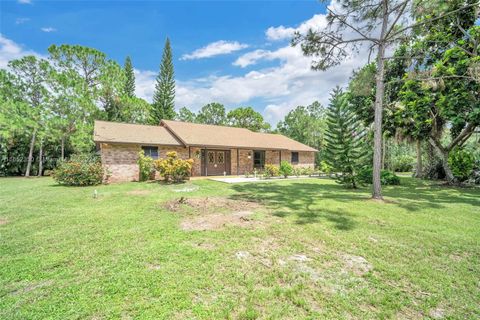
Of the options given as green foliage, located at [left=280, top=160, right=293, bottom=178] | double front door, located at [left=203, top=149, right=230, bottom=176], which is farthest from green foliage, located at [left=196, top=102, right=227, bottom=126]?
green foliage, located at [left=280, top=160, right=293, bottom=178]

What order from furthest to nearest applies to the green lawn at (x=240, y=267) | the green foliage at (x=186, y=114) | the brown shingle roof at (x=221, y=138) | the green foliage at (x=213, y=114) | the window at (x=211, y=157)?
the green foliage at (x=186, y=114)
the green foliage at (x=213, y=114)
the window at (x=211, y=157)
the brown shingle roof at (x=221, y=138)
the green lawn at (x=240, y=267)

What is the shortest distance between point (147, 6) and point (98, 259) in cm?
1103

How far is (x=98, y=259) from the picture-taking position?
11.4ft

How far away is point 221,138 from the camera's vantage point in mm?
18609

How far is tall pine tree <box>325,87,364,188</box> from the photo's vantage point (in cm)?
1041

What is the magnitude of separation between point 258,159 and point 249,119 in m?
21.5

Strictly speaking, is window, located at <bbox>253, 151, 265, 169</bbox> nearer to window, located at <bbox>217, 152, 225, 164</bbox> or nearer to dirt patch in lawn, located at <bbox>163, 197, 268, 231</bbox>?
window, located at <bbox>217, 152, 225, 164</bbox>

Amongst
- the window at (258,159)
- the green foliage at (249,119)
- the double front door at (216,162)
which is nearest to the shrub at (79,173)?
the double front door at (216,162)

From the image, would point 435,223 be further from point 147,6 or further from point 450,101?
point 147,6

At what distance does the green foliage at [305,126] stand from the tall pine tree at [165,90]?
19489 mm

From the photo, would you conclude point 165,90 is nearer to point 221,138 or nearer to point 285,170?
point 221,138

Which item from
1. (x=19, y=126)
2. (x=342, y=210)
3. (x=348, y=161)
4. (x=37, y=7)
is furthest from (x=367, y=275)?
(x=19, y=126)

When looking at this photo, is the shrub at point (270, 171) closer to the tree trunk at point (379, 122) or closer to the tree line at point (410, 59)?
the tree line at point (410, 59)

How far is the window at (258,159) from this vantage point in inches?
774
